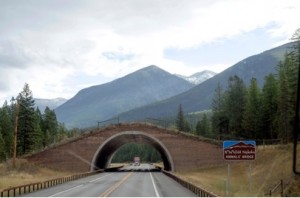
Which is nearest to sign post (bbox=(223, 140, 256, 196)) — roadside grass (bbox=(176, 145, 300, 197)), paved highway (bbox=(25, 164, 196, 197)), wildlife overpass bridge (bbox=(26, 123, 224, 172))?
paved highway (bbox=(25, 164, 196, 197))

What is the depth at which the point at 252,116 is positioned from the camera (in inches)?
3469

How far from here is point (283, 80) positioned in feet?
231

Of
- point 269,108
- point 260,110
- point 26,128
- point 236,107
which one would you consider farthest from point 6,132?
point 269,108

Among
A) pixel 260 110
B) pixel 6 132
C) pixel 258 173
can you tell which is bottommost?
pixel 258 173

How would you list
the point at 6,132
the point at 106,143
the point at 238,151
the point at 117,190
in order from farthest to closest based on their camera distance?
the point at 6,132, the point at 106,143, the point at 117,190, the point at 238,151

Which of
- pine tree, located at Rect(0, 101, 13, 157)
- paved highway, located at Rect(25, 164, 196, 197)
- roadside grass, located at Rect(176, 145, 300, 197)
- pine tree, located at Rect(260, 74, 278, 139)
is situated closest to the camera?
paved highway, located at Rect(25, 164, 196, 197)

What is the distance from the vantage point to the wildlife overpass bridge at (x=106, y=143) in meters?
69.8

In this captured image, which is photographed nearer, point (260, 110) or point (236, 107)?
point (260, 110)

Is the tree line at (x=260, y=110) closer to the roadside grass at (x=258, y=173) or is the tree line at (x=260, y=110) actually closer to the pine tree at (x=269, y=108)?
the pine tree at (x=269, y=108)

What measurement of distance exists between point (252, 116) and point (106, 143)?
30.6 meters

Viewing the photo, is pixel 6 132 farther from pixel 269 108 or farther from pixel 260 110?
pixel 269 108

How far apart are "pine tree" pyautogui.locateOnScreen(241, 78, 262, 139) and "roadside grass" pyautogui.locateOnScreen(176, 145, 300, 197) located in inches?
884

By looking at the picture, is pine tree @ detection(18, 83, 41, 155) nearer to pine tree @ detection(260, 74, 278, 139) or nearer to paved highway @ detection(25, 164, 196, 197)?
pine tree @ detection(260, 74, 278, 139)

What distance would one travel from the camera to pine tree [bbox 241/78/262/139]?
87.9m
